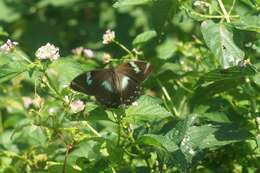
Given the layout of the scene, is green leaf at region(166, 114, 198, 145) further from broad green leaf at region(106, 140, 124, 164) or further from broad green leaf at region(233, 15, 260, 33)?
broad green leaf at region(233, 15, 260, 33)

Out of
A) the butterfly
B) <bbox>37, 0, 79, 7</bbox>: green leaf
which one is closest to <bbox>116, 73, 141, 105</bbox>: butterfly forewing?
the butterfly

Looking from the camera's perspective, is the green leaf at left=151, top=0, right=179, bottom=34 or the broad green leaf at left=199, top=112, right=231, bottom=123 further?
the green leaf at left=151, top=0, right=179, bottom=34

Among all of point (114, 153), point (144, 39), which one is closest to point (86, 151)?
point (114, 153)

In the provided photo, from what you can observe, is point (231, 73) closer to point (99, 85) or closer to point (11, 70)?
point (99, 85)

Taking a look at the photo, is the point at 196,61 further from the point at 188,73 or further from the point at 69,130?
the point at 69,130

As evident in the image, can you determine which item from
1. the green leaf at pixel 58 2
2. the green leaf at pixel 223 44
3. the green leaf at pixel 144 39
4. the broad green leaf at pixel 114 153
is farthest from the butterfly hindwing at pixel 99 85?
the green leaf at pixel 58 2

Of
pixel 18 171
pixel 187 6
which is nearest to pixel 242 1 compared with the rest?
pixel 187 6

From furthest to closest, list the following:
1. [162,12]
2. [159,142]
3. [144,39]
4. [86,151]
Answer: [144,39] < [162,12] < [86,151] < [159,142]
